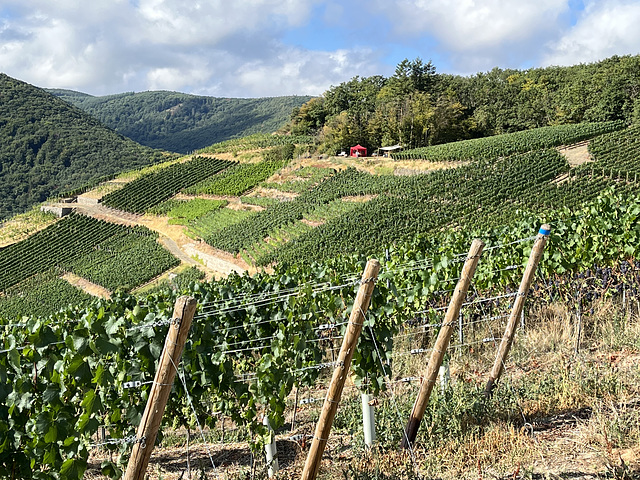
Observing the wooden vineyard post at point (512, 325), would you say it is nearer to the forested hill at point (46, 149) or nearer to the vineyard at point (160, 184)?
the vineyard at point (160, 184)

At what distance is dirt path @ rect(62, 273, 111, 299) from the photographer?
124 ft

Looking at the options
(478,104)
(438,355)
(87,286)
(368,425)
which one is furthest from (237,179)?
(438,355)

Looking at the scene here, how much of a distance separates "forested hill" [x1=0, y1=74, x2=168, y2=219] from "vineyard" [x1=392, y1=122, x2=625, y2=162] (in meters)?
79.9

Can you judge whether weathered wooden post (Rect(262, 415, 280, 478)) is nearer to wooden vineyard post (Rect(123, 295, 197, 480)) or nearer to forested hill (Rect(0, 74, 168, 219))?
wooden vineyard post (Rect(123, 295, 197, 480))

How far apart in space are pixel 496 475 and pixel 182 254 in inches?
1554

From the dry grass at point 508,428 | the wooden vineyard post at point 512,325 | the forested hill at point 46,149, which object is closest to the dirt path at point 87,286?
the dry grass at point 508,428

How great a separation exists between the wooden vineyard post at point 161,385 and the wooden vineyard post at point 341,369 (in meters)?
1.09

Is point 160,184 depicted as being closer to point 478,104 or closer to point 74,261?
point 74,261

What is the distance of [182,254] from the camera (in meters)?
41.2

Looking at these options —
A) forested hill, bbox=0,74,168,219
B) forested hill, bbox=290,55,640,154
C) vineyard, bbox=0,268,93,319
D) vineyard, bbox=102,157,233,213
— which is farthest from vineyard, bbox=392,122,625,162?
forested hill, bbox=0,74,168,219

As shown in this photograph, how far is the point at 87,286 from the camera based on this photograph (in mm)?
40375

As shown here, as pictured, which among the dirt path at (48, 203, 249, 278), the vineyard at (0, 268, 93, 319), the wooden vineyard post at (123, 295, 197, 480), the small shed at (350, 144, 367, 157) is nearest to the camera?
the wooden vineyard post at (123, 295, 197, 480)

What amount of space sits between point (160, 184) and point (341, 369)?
204 ft

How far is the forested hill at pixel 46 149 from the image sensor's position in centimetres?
9950
